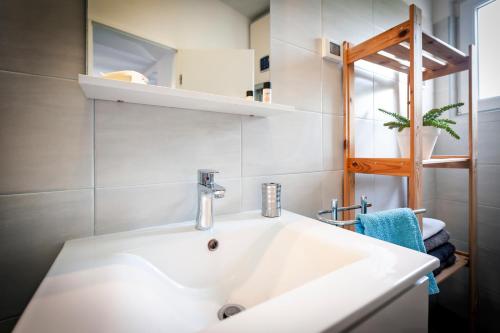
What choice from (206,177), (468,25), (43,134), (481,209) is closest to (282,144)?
(206,177)

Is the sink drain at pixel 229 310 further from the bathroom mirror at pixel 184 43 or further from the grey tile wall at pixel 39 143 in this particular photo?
the bathroom mirror at pixel 184 43

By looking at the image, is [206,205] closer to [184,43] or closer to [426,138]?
[184,43]

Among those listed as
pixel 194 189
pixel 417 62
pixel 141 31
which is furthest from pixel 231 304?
pixel 417 62

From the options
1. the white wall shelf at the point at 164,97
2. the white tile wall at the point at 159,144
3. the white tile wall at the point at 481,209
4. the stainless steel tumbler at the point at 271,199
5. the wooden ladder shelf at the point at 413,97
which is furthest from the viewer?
the white tile wall at the point at 481,209

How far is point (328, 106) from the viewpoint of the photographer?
3.45 ft

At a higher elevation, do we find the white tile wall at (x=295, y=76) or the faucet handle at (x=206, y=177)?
the white tile wall at (x=295, y=76)

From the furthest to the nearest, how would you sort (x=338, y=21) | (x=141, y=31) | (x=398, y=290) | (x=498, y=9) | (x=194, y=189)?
(x=498, y=9) < (x=338, y=21) < (x=194, y=189) < (x=141, y=31) < (x=398, y=290)

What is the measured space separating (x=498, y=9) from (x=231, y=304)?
2.07m

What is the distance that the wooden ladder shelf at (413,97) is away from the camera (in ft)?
2.79

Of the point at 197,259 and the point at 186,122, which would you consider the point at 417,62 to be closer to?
the point at 186,122

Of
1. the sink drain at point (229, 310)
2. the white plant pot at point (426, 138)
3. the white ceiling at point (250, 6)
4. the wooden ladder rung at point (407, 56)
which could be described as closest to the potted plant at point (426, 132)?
the white plant pot at point (426, 138)

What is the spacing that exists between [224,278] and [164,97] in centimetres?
50

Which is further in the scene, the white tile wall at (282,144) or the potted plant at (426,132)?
the potted plant at (426,132)

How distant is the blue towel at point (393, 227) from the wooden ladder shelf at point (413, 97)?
202 mm
